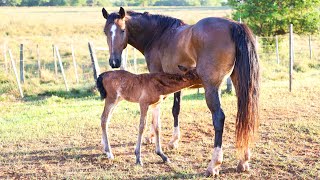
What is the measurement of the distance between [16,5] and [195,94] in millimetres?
60133

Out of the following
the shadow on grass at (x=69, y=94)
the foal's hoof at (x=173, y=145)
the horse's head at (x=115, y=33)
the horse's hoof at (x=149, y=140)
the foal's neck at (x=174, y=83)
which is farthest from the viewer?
the shadow on grass at (x=69, y=94)

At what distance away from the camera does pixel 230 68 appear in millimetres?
5008

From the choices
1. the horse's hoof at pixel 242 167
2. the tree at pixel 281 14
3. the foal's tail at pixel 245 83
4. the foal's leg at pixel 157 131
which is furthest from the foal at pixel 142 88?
the tree at pixel 281 14

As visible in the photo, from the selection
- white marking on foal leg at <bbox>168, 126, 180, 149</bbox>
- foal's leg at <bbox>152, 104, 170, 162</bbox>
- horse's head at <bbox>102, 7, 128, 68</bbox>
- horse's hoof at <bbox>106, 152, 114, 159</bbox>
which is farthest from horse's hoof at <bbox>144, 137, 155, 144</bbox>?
horse's head at <bbox>102, 7, 128, 68</bbox>

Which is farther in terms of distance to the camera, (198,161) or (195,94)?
(195,94)

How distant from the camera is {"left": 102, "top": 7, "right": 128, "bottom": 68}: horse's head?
19.9 ft

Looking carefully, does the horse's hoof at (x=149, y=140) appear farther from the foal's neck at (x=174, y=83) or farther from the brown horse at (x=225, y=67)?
the brown horse at (x=225, y=67)

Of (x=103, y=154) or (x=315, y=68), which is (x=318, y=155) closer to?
(x=103, y=154)

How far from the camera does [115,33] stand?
240 inches

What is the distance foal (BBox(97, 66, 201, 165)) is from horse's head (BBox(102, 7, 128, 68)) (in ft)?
0.87

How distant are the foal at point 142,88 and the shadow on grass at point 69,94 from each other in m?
6.44

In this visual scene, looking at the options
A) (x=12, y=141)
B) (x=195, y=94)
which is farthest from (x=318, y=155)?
(x=195, y=94)

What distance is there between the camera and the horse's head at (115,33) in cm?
608

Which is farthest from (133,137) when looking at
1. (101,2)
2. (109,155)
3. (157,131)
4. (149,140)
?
(101,2)
